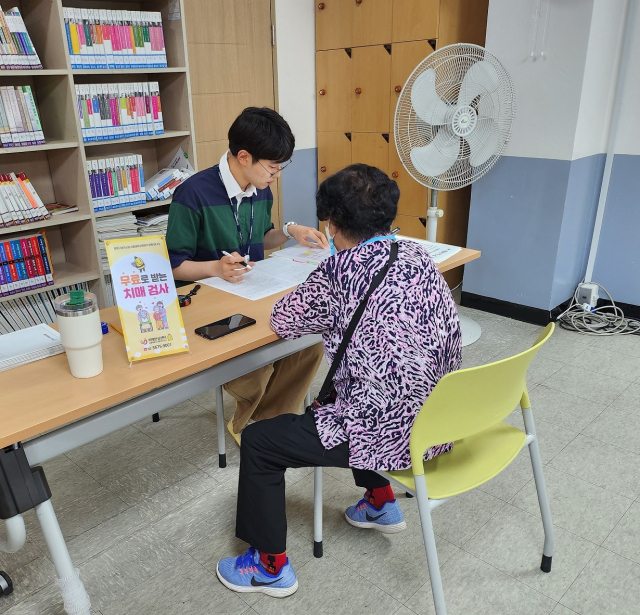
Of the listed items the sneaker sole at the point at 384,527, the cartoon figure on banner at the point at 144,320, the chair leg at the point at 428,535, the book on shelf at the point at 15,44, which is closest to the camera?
the chair leg at the point at 428,535

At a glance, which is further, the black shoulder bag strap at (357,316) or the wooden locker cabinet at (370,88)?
the wooden locker cabinet at (370,88)

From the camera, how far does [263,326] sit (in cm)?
150

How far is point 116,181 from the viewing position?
2801mm

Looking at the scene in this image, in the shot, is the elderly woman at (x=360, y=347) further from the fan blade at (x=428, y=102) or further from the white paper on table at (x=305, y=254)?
the fan blade at (x=428, y=102)

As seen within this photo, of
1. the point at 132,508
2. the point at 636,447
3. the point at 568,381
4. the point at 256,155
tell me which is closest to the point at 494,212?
the point at 568,381

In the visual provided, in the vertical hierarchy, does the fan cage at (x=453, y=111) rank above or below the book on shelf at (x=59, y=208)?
above

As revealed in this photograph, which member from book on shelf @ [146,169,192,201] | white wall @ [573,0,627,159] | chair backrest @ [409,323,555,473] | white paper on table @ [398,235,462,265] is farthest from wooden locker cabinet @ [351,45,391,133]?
chair backrest @ [409,323,555,473]

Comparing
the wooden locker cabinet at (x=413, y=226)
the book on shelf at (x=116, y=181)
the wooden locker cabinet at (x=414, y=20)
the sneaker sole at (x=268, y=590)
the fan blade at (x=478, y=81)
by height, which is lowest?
the sneaker sole at (x=268, y=590)

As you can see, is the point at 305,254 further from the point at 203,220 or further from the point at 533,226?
the point at 533,226

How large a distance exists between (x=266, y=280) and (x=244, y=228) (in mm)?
370

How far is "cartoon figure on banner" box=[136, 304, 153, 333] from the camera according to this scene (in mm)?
1315

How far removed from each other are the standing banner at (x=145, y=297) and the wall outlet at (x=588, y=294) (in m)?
2.70

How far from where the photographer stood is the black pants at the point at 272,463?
1342 millimetres

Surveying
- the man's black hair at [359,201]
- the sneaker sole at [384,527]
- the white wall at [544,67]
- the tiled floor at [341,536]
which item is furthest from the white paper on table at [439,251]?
the white wall at [544,67]
